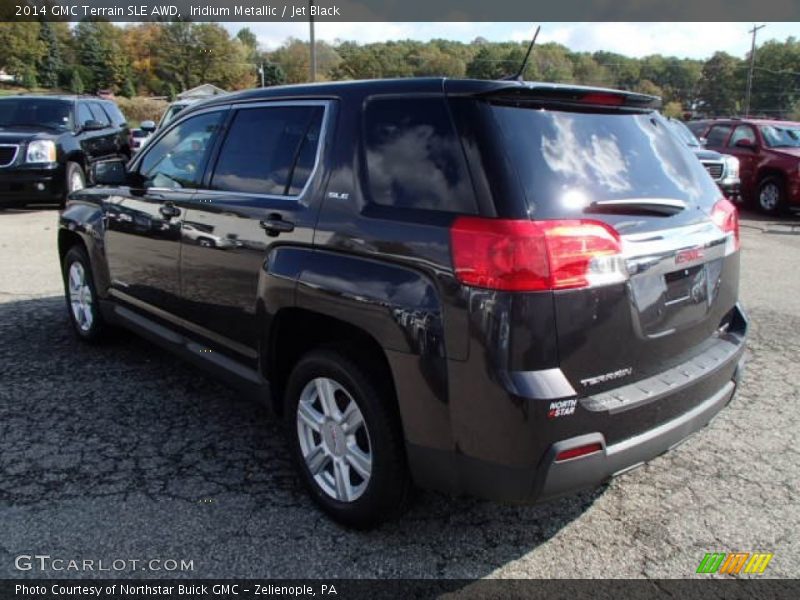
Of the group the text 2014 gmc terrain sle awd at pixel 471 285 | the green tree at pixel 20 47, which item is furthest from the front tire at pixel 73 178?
the green tree at pixel 20 47

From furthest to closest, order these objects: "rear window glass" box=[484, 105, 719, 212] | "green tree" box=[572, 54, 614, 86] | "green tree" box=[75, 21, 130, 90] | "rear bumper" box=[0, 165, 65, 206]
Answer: "green tree" box=[75, 21, 130, 90] → "green tree" box=[572, 54, 614, 86] → "rear bumper" box=[0, 165, 65, 206] → "rear window glass" box=[484, 105, 719, 212]

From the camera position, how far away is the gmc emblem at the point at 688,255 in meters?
2.49

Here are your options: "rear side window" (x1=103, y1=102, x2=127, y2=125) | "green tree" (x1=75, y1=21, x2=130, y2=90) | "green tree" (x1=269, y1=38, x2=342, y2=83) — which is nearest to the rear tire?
"rear side window" (x1=103, y1=102, x2=127, y2=125)

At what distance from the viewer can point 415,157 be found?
8.07 feet

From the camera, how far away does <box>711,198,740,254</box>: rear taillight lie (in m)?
2.86

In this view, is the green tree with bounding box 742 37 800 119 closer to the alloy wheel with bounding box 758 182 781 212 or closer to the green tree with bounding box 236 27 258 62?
the green tree with bounding box 236 27 258 62

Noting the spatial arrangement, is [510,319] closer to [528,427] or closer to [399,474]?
[528,427]

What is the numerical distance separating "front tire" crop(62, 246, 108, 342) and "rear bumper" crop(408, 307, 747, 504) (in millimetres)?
3351

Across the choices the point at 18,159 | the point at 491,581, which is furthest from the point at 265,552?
the point at 18,159

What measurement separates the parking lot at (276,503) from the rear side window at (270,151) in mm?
1378

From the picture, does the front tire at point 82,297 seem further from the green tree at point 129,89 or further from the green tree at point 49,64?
the green tree at point 49,64

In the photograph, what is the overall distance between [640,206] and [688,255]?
0.98ft

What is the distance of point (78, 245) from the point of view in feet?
16.6

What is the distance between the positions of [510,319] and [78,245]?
408 cm
